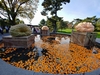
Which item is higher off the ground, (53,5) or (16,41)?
(53,5)

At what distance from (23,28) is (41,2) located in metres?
13.3

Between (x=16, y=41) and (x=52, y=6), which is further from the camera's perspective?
(x=52, y=6)

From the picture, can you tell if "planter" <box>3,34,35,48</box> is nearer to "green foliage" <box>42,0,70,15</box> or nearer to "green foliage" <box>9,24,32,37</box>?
"green foliage" <box>9,24,32,37</box>

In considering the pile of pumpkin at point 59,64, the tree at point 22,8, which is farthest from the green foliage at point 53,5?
the pile of pumpkin at point 59,64

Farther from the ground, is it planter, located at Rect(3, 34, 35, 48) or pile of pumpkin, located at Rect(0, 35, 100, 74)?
planter, located at Rect(3, 34, 35, 48)

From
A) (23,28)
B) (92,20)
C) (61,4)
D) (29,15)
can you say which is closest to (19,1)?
(29,15)

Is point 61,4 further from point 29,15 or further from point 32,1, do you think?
point 29,15

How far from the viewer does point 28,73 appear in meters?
2.29

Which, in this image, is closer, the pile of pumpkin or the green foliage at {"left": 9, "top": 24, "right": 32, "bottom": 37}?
the pile of pumpkin

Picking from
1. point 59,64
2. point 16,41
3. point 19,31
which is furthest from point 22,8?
point 59,64

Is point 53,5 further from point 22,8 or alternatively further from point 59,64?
point 59,64

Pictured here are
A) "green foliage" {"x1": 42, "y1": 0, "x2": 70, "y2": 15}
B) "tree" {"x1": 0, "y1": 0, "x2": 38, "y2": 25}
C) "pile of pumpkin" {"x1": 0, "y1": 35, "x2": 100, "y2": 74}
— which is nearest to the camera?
"pile of pumpkin" {"x1": 0, "y1": 35, "x2": 100, "y2": 74}

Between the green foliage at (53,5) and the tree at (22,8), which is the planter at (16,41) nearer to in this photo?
the tree at (22,8)

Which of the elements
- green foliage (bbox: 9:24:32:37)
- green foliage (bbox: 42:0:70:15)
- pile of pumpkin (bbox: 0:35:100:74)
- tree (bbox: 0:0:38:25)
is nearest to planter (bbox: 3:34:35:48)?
green foliage (bbox: 9:24:32:37)
